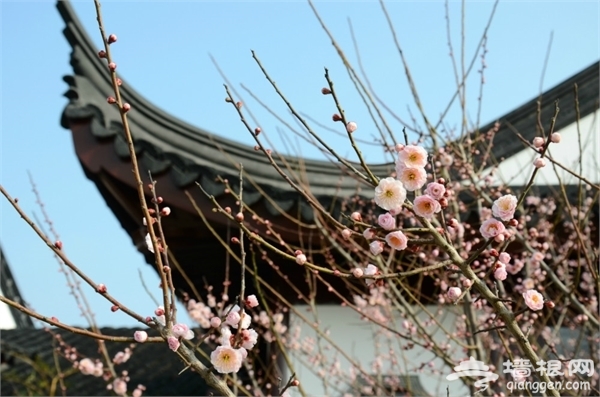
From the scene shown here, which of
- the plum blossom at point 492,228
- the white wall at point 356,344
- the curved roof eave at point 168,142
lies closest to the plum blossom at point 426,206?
the plum blossom at point 492,228

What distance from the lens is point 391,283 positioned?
150 inches

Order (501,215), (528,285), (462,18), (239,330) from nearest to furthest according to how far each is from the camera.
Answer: (239,330) → (501,215) → (528,285) → (462,18)

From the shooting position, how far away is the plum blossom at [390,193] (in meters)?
1.79

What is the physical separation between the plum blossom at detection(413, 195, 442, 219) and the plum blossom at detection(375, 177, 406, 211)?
48 millimetres

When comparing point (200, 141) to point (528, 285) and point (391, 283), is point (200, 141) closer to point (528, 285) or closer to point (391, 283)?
point (391, 283)

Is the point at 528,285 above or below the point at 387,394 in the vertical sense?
above

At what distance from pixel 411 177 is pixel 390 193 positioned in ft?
0.24

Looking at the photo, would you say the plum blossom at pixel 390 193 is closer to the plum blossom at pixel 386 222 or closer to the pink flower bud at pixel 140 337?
the plum blossom at pixel 386 222

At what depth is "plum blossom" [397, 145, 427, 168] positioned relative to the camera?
179cm

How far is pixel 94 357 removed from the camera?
7906mm

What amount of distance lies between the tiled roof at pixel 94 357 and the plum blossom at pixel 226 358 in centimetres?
497

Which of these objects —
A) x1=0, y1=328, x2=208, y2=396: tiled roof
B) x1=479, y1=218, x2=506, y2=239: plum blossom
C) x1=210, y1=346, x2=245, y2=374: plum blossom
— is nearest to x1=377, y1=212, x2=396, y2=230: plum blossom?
x1=479, y1=218, x2=506, y2=239: plum blossom

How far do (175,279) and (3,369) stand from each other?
2.76 metres

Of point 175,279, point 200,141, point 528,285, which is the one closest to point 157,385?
point 175,279
